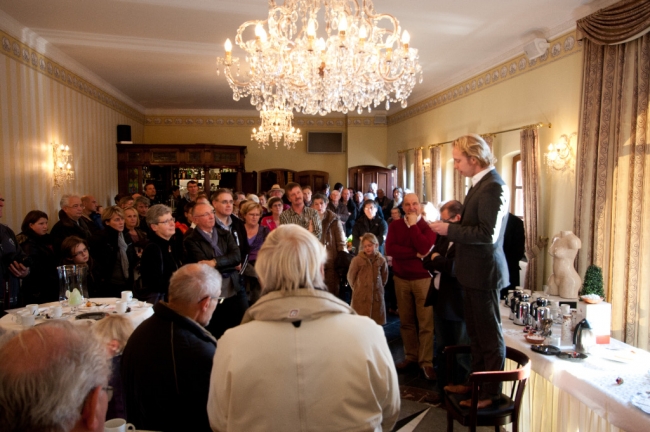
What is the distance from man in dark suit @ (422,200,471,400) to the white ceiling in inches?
138

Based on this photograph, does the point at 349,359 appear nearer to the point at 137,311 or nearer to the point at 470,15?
the point at 137,311

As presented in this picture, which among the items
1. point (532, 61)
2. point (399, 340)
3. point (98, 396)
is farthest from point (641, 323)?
point (98, 396)

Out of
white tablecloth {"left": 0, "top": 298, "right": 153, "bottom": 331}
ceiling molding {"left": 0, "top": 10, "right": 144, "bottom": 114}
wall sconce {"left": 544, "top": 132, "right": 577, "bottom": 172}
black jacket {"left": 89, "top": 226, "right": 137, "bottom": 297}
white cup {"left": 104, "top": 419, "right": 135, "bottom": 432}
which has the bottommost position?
white tablecloth {"left": 0, "top": 298, "right": 153, "bottom": 331}

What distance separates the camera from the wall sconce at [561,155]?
20.4ft

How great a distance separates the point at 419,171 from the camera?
11148 mm

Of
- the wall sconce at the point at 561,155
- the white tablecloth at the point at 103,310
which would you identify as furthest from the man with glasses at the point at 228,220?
the wall sconce at the point at 561,155

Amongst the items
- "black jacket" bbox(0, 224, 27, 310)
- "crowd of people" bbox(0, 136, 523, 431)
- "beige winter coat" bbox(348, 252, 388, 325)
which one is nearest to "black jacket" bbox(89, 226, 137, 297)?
"crowd of people" bbox(0, 136, 523, 431)

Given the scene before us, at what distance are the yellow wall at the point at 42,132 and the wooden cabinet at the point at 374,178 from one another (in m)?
6.75

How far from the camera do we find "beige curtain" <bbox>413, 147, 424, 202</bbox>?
11.0 metres

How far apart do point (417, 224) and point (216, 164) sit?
897 centimetres

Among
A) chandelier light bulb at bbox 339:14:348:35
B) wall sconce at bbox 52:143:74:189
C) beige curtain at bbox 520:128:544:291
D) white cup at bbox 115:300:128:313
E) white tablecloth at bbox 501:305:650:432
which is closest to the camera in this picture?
white tablecloth at bbox 501:305:650:432

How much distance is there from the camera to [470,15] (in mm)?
6180

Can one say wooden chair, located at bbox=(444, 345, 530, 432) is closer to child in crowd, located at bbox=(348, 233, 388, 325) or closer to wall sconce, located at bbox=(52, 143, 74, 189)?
child in crowd, located at bbox=(348, 233, 388, 325)

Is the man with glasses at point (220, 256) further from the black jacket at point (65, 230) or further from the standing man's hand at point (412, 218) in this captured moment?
the black jacket at point (65, 230)
